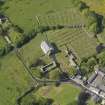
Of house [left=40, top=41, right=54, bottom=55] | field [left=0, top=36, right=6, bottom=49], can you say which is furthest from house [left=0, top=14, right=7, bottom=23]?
house [left=40, top=41, right=54, bottom=55]

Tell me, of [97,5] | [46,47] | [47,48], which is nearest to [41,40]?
[46,47]

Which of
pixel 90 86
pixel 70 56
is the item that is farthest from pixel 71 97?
pixel 70 56

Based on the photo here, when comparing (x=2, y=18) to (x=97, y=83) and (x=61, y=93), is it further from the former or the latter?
(x=97, y=83)

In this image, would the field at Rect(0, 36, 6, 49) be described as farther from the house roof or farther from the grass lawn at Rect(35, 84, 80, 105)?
the grass lawn at Rect(35, 84, 80, 105)

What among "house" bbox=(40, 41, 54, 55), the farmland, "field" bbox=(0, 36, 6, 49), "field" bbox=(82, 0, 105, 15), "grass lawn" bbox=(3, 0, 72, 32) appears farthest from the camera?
"grass lawn" bbox=(3, 0, 72, 32)

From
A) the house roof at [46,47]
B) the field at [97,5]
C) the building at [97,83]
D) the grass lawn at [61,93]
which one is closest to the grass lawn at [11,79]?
the grass lawn at [61,93]

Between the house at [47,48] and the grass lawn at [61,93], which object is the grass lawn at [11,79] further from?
the house at [47,48]
